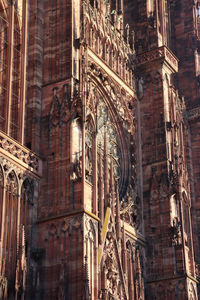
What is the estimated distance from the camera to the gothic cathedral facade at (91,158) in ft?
88.3

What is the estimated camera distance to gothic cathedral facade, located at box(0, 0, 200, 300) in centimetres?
2692

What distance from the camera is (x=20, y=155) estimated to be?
28000 mm

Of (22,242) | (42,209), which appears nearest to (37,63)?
(42,209)

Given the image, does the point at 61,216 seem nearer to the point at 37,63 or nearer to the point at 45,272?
the point at 45,272

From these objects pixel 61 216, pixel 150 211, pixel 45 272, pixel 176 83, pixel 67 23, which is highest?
pixel 176 83

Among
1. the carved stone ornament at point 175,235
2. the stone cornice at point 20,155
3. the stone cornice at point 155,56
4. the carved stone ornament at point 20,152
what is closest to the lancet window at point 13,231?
the stone cornice at point 20,155

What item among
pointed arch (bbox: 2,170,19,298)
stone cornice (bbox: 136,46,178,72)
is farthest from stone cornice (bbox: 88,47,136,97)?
pointed arch (bbox: 2,170,19,298)

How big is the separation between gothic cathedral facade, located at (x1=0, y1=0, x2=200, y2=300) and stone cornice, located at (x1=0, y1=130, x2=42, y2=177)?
60 millimetres

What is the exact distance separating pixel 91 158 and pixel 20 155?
136 inches

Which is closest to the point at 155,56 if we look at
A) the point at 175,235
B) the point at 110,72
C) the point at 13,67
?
the point at 110,72

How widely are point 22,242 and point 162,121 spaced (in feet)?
46.4

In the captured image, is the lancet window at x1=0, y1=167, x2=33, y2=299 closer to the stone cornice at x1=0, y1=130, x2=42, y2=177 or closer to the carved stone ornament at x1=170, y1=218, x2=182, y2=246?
→ the stone cornice at x1=0, y1=130, x2=42, y2=177

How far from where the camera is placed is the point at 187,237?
36000mm

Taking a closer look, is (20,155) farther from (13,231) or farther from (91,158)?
(91,158)
